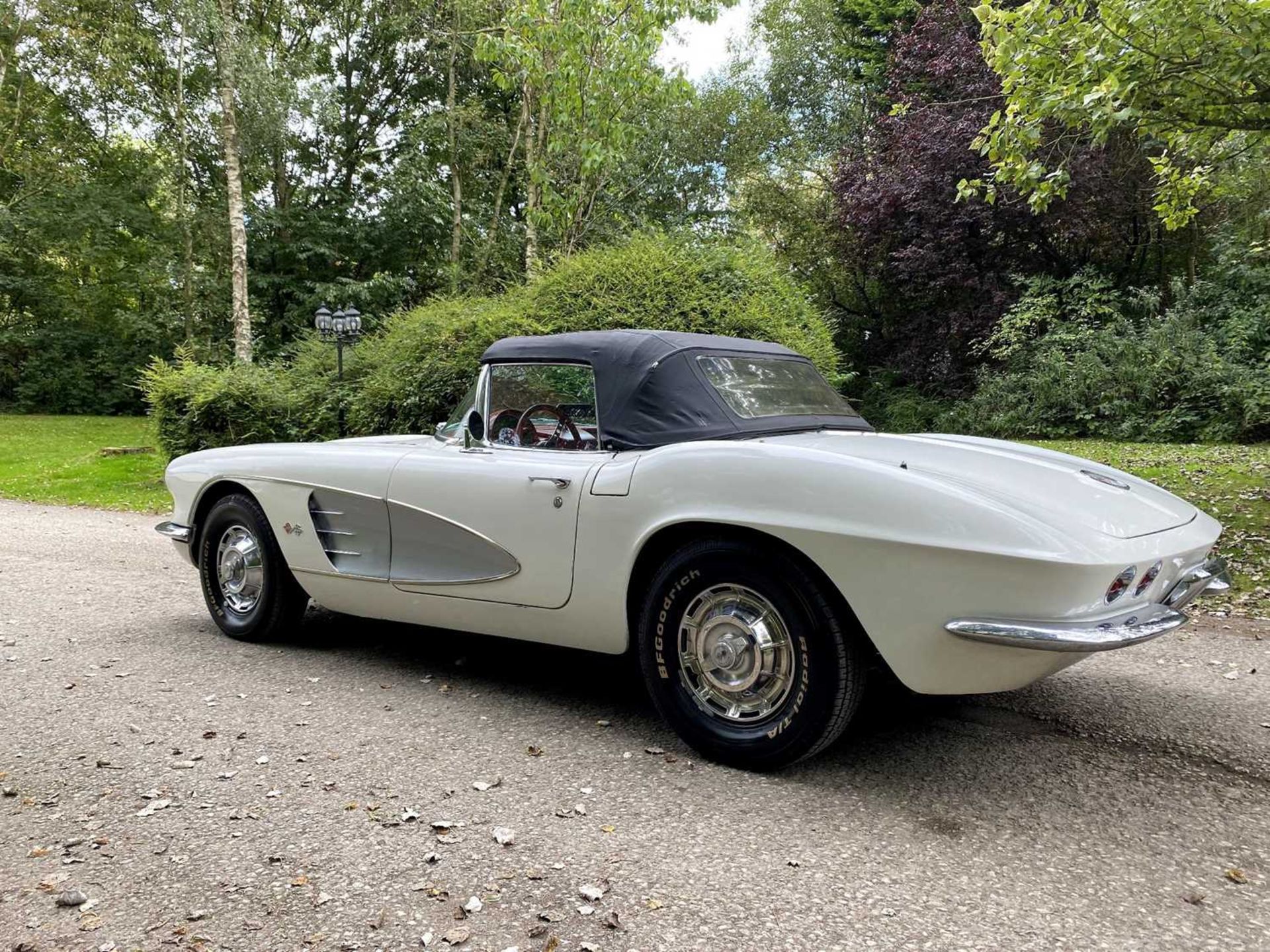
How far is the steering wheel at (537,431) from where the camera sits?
371 centimetres

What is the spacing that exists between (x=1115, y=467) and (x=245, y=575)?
9.18 m

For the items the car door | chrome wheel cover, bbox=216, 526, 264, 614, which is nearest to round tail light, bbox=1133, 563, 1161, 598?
the car door

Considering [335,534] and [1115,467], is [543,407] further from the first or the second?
[1115,467]

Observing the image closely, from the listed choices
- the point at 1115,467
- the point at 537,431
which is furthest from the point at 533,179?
the point at 537,431

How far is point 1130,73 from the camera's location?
6059 mm

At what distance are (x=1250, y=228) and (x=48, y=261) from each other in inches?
1335

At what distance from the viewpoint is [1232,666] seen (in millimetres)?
4230

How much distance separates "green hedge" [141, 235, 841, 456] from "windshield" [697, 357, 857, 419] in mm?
5329

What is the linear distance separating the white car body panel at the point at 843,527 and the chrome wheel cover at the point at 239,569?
0.65 metres

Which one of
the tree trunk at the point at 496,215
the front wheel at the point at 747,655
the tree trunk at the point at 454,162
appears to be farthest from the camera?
the tree trunk at the point at 454,162

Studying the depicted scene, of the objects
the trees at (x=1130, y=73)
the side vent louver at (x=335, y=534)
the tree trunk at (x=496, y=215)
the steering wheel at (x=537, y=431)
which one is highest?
the tree trunk at (x=496, y=215)

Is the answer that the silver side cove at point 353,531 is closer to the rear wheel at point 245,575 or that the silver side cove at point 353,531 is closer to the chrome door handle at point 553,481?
the rear wheel at point 245,575

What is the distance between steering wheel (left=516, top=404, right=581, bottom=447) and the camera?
371 cm

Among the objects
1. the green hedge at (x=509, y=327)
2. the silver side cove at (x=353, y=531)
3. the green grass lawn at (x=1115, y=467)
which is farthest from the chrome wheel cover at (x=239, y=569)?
the green grass lawn at (x=1115, y=467)
